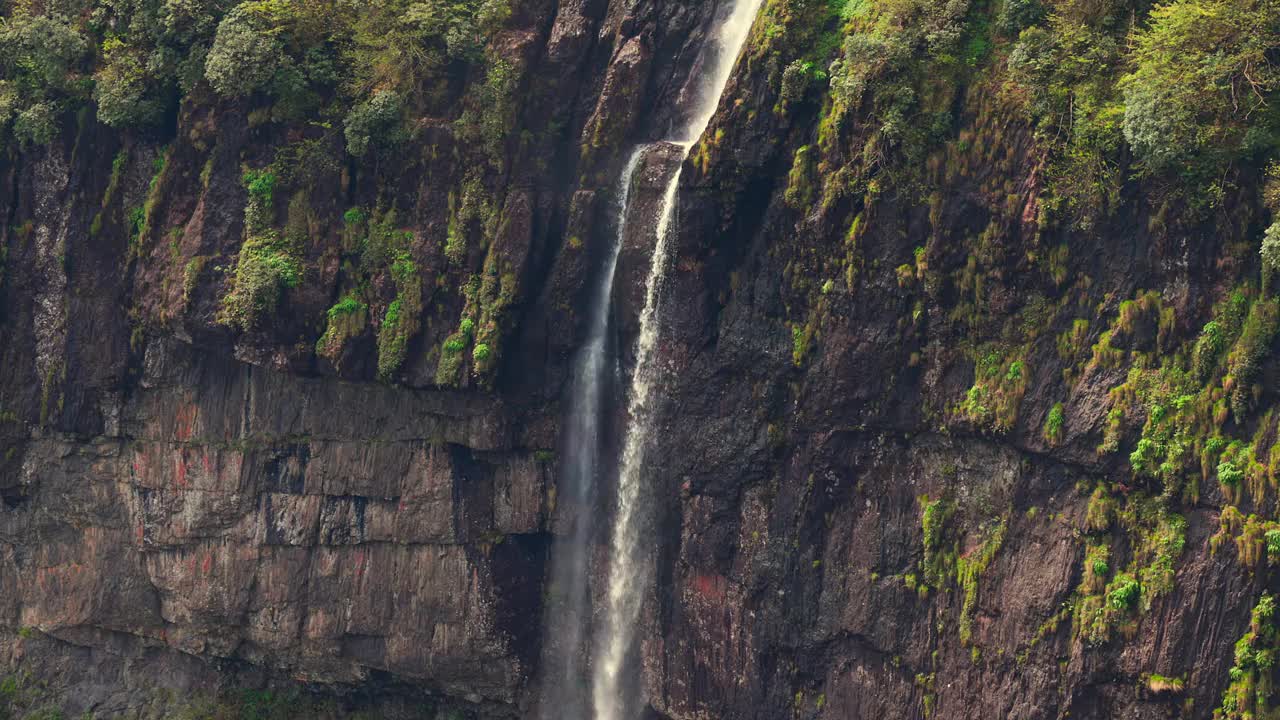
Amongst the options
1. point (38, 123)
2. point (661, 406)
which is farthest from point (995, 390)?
point (38, 123)

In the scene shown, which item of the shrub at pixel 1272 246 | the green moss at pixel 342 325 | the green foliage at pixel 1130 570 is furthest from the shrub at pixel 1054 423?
the green moss at pixel 342 325

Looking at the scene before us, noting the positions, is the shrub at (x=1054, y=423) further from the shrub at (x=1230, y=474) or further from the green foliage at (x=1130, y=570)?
the shrub at (x=1230, y=474)

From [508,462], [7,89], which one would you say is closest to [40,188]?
[7,89]

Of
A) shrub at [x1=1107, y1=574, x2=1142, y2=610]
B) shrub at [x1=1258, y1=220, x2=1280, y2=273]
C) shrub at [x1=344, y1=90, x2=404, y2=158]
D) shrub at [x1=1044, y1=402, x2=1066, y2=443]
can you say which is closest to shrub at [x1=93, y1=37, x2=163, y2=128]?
shrub at [x1=344, y1=90, x2=404, y2=158]

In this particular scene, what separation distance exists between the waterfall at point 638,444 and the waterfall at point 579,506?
92cm

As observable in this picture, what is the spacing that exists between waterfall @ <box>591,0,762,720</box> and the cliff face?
650 mm

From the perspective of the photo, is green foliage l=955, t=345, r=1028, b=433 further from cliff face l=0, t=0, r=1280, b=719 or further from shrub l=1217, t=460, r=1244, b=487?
shrub l=1217, t=460, r=1244, b=487

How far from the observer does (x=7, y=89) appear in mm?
36094

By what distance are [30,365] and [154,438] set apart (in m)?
4.70

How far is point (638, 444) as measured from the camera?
1217 inches

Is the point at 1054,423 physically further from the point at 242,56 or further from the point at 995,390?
the point at 242,56

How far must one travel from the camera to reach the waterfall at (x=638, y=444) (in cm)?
3016

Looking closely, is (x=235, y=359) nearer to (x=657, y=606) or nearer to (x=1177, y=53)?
(x=657, y=606)

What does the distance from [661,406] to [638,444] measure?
137 centimetres
